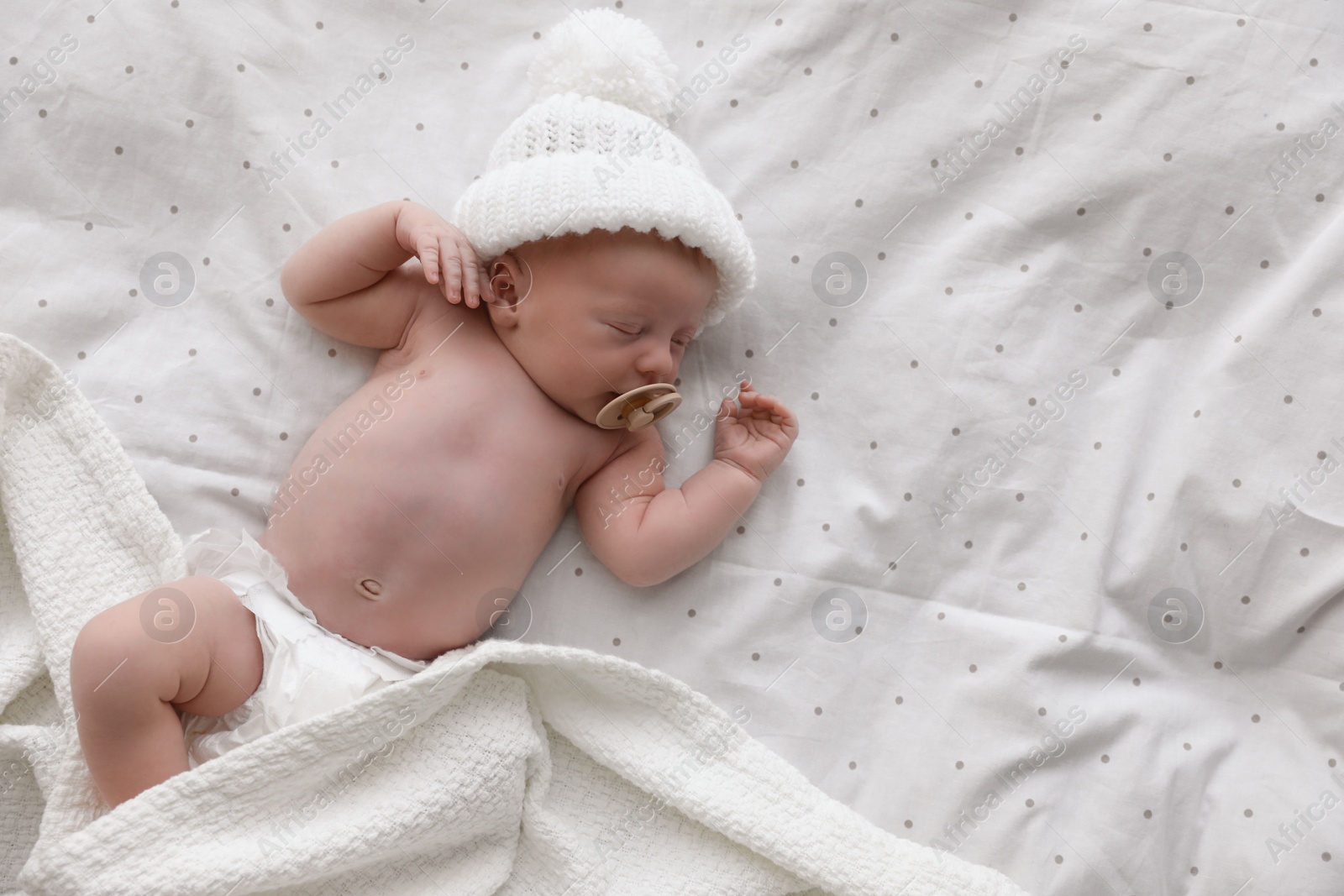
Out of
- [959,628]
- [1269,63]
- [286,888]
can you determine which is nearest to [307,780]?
[286,888]

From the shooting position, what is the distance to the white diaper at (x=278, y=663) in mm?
1412

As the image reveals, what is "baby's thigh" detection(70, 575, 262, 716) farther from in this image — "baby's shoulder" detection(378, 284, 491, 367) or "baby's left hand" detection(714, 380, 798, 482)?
"baby's left hand" detection(714, 380, 798, 482)

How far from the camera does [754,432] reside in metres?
1.63

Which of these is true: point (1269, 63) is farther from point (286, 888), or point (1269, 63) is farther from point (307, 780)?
point (286, 888)

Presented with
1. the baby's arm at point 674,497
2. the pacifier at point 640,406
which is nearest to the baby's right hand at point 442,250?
the pacifier at point 640,406

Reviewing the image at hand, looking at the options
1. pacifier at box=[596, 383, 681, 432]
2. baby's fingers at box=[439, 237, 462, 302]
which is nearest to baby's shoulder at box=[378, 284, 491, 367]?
baby's fingers at box=[439, 237, 462, 302]

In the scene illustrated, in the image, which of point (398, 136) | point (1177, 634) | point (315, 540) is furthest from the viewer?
point (398, 136)

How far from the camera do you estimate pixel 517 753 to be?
1.44 meters

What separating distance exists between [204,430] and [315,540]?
0.31 meters

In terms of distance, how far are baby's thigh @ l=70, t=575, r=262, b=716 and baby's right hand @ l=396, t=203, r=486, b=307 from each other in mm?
580

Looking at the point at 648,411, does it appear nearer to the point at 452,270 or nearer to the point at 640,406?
the point at 640,406

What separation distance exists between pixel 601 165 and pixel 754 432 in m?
0.51

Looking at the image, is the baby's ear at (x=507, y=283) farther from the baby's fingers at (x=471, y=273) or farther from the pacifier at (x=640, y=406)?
the pacifier at (x=640, y=406)

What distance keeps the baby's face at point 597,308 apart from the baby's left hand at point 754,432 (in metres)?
0.14
